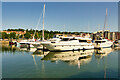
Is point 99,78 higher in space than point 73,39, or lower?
lower

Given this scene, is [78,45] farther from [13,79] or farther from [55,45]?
[13,79]

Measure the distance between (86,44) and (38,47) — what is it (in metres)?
19.4

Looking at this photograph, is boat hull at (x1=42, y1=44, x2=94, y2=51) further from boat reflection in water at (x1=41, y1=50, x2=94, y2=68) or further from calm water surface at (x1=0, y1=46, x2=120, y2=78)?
calm water surface at (x1=0, y1=46, x2=120, y2=78)

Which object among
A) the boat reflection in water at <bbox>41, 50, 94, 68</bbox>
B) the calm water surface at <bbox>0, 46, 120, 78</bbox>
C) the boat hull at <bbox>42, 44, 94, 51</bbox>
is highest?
the boat hull at <bbox>42, 44, 94, 51</bbox>

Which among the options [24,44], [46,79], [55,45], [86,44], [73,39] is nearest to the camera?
[46,79]

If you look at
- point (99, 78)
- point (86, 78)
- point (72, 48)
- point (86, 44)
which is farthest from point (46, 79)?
point (86, 44)

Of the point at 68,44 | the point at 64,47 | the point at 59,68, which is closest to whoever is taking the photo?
the point at 59,68

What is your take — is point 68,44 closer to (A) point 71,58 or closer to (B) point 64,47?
(B) point 64,47

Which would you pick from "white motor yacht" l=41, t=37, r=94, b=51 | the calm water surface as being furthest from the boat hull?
the calm water surface

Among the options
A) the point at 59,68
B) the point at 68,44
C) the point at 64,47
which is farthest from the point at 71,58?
the point at 68,44

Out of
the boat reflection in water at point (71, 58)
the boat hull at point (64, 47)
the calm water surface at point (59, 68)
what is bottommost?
the calm water surface at point (59, 68)

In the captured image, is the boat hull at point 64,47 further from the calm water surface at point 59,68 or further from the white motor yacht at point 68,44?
the calm water surface at point 59,68

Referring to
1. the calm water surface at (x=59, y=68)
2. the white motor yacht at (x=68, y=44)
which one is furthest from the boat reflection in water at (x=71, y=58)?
the white motor yacht at (x=68, y=44)

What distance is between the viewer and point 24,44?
5769cm
